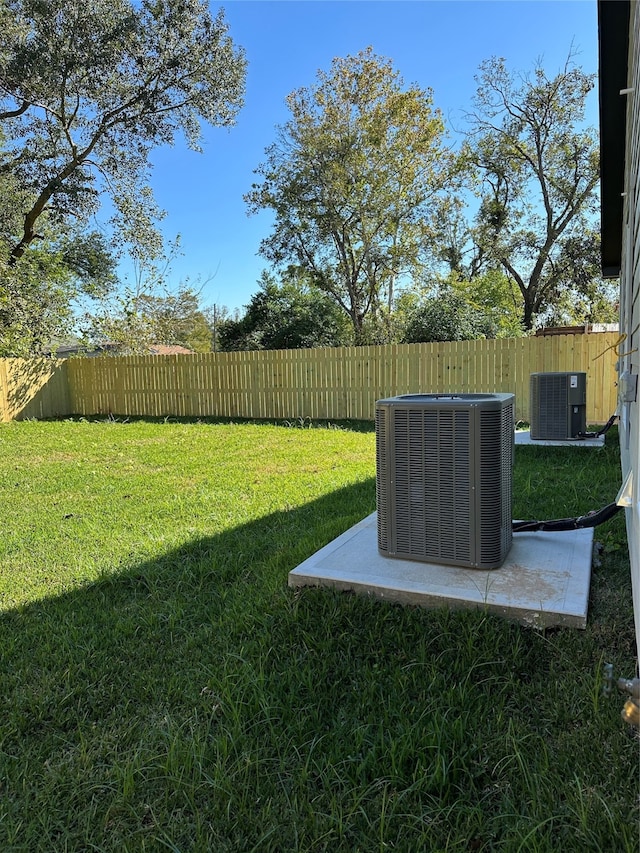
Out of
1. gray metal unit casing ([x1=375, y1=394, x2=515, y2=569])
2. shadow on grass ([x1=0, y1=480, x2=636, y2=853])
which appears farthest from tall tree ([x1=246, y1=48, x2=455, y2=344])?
shadow on grass ([x1=0, y1=480, x2=636, y2=853])

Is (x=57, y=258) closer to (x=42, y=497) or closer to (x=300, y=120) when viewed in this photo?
(x=300, y=120)

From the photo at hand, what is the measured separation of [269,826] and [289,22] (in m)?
13.3

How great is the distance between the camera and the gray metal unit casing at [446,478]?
2.12m

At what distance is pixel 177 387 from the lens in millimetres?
12180

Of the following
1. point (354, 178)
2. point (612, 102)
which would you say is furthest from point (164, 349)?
point (612, 102)

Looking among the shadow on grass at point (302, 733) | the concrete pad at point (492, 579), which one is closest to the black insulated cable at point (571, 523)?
the concrete pad at point (492, 579)

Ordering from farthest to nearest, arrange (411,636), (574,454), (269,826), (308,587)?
1. (574,454)
2. (308,587)
3. (411,636)
4. (269,826)

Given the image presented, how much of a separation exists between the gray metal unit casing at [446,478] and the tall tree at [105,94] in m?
13.0

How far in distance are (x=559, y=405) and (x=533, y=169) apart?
1498 cm

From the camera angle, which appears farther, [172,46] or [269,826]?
[172,46]

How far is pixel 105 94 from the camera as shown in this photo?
11.9 meters

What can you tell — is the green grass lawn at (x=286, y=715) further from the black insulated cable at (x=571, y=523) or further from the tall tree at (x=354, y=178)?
the tall tree at (x=354, y=178)

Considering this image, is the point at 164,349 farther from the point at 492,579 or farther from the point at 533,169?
the point at 492,579

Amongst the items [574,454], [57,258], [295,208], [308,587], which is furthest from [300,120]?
[308,587]
